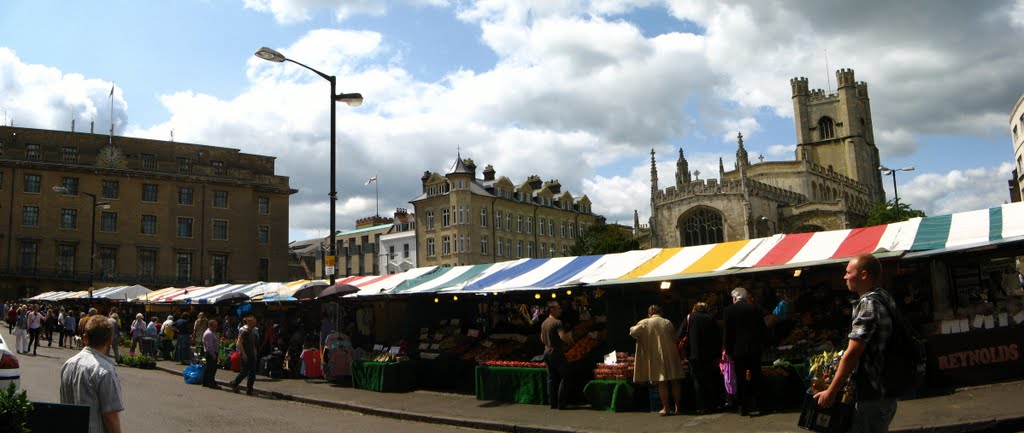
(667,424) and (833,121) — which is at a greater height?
(833,121)

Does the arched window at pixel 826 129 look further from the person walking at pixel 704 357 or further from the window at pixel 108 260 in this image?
the person walking at pixel 704 357

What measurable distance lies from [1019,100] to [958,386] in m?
55.5

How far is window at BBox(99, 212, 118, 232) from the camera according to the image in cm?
5928

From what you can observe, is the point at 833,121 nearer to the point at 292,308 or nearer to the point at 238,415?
the point at 292,308

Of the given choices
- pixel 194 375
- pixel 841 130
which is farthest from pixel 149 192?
pixel 841 130

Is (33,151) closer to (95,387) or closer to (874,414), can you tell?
(95,387)

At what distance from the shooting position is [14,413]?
4.68 metres

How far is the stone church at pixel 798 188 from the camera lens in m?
62.2

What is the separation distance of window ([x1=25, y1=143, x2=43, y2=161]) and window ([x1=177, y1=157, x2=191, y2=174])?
403 inches

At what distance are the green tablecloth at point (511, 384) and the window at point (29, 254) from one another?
5611 cm

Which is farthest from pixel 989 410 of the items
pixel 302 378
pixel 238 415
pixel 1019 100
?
pixel 1019 100

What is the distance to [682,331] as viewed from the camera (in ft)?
37.1

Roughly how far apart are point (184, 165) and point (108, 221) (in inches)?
310

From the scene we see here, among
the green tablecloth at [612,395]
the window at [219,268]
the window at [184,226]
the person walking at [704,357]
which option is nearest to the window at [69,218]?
the window at [184,226]
